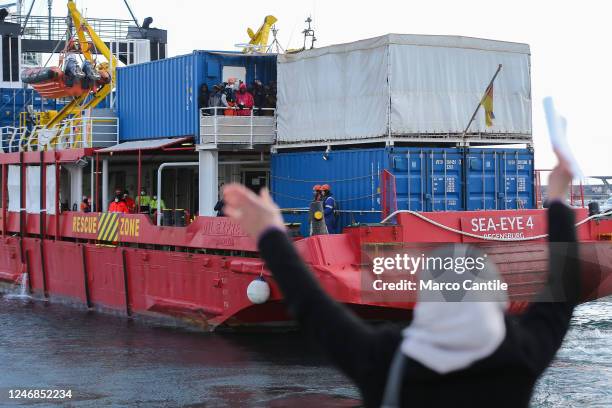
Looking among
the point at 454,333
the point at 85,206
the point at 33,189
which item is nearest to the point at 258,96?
the point at 85,206

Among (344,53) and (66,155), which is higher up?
(344,53)

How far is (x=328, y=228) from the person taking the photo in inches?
674

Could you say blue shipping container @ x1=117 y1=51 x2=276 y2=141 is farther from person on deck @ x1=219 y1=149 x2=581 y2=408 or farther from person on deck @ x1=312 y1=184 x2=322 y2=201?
person on deck @ x1=219 y1=149 x2=581 y2=408

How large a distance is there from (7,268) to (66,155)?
4.90 m

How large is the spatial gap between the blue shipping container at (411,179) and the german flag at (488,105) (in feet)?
1.87

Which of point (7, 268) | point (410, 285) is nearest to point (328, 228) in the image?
point (410, 285)

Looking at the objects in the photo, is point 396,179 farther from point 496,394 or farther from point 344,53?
point 496,394

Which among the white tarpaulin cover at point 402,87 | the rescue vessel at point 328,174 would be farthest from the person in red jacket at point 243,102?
the white tarpaulin cover at point 402,87

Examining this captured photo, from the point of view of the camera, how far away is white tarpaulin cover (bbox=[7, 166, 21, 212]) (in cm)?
2620

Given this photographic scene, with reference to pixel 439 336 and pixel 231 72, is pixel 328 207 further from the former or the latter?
pixel 439 336

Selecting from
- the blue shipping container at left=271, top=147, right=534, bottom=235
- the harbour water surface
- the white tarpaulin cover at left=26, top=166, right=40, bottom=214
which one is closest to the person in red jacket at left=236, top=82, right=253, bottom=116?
the blue shipping container at left=271, top=147, right=534, bottom=235

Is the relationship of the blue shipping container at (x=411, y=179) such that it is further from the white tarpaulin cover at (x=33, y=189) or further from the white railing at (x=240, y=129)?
the white tarpaulin cover at (x=33, y=189)

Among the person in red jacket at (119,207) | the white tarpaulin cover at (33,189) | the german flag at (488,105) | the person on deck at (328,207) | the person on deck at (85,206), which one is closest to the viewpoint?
the person on deck at (328,207)

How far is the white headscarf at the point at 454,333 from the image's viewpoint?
256 cm
